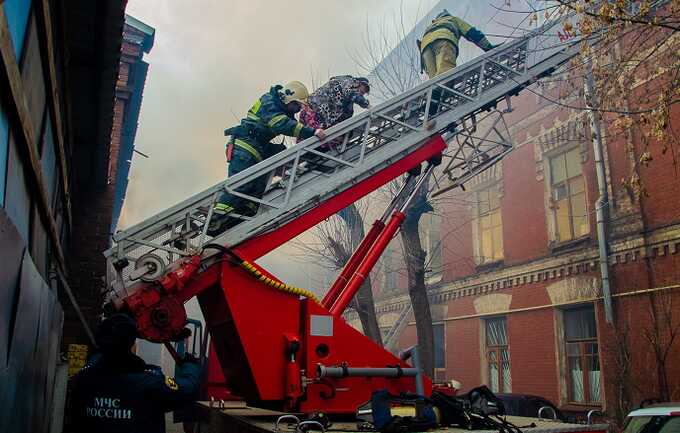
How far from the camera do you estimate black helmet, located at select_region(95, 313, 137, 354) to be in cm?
266

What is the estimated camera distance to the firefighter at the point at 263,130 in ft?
17.1

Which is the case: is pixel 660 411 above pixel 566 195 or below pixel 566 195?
below

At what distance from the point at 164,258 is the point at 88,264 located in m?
2.93

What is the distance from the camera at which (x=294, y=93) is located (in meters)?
5.42

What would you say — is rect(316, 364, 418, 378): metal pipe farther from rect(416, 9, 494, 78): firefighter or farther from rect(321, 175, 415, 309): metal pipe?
rect(416, 9, 494, 78): firefighter

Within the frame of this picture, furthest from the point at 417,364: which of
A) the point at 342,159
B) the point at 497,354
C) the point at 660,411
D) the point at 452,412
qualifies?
the point at 497,354

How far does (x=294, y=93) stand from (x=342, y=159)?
0.78m

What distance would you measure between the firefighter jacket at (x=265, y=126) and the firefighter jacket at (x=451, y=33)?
2.65 metres

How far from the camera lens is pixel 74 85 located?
4.48m

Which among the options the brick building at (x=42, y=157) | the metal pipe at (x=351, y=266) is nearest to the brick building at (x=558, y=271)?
the metal pipe at (x=351, y=266)

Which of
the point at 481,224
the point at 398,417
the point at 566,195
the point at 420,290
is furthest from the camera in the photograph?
the point at 481,224

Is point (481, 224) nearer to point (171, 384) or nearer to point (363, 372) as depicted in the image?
point (363, 372)

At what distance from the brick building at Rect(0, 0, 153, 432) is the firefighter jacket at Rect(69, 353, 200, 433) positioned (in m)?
0.26

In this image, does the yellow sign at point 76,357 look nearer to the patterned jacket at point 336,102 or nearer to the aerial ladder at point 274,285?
the aerial ladder at point 274,285
